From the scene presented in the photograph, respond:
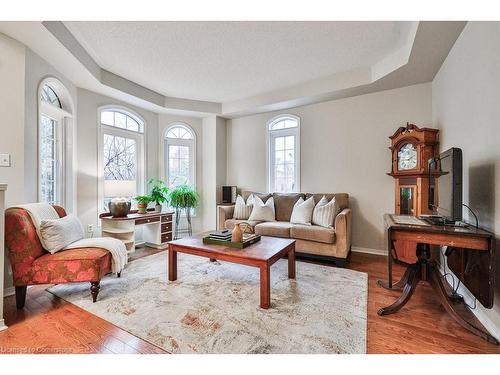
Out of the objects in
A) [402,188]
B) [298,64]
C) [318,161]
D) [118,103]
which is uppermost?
[298,64]

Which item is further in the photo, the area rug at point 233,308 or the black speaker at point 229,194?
the black speaker at point 229,194

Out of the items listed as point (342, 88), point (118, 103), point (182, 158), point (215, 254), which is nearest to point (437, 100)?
point (342, 88)

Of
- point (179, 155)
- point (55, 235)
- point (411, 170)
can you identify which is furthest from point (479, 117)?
point (179, 155)

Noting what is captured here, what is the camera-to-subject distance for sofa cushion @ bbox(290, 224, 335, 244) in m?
3.06

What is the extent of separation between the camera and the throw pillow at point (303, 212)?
3580 mm

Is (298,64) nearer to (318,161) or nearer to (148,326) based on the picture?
(318,161)

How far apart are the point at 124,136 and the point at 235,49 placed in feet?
8.41

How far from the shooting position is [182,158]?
4996 millimetres

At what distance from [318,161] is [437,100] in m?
1.77

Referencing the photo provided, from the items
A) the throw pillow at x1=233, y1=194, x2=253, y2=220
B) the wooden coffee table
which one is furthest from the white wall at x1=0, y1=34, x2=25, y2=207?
the throw pillow at x1=233, y1=194, x2=253, y2=220

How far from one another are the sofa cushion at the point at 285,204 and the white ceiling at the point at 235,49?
186 centimetres

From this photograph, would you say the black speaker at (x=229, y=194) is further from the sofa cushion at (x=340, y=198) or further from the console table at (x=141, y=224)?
the sofa cushion at (x=340, y=198)

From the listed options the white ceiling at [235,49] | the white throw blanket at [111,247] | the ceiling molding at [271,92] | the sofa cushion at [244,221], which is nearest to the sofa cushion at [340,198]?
the sofa cushion at [244,221]
